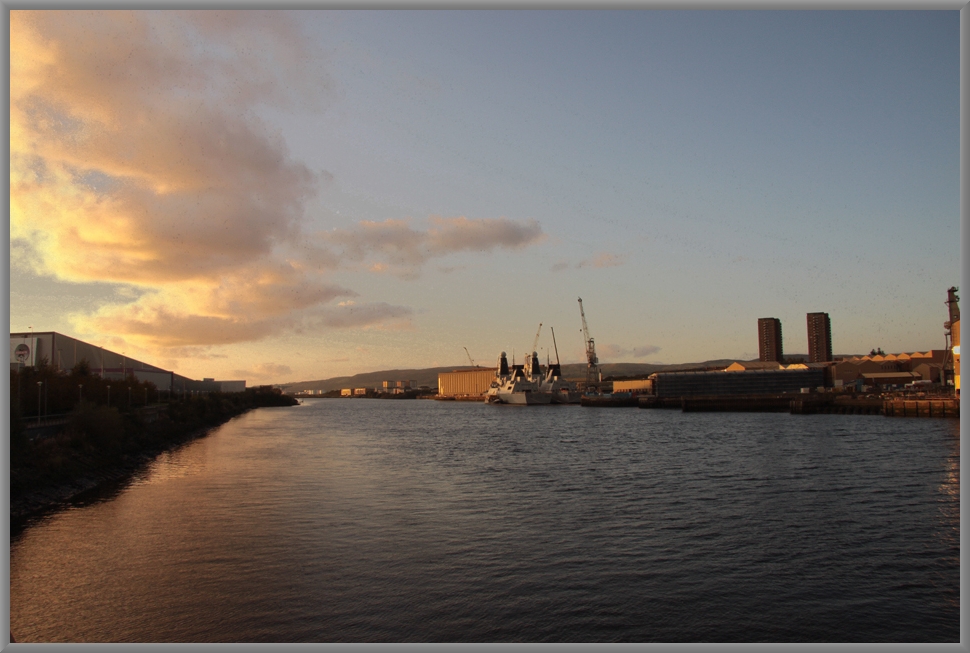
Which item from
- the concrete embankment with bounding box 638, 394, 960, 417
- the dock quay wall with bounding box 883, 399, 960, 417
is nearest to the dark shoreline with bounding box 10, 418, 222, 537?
the dock quay wall with bounding box 883, 399, 960, 417

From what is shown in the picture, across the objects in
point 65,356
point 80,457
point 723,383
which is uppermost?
point 65,356

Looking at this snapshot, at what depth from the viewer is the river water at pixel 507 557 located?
13.1 metres

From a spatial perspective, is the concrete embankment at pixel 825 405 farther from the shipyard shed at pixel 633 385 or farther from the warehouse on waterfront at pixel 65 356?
the warehouse on waterfront at pixel 65 356

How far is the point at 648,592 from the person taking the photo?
14781mm

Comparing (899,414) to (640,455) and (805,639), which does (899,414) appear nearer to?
(640,455)

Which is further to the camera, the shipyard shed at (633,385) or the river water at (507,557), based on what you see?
the shipyard shed at (633,385)

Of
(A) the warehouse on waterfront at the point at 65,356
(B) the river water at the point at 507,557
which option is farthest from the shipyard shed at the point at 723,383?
(B) the river water at the point at 507,557

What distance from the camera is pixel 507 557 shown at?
17.6 m

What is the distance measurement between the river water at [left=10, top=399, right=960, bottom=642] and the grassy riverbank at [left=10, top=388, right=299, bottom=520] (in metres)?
1.79

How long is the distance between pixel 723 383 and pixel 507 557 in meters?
146

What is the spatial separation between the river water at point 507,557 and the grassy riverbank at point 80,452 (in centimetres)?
179

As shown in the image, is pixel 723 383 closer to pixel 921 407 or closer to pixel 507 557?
pixel 921 407

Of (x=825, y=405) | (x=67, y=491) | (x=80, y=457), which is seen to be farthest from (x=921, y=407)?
(x=67, y=491)

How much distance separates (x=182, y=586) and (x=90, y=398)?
134 feet
